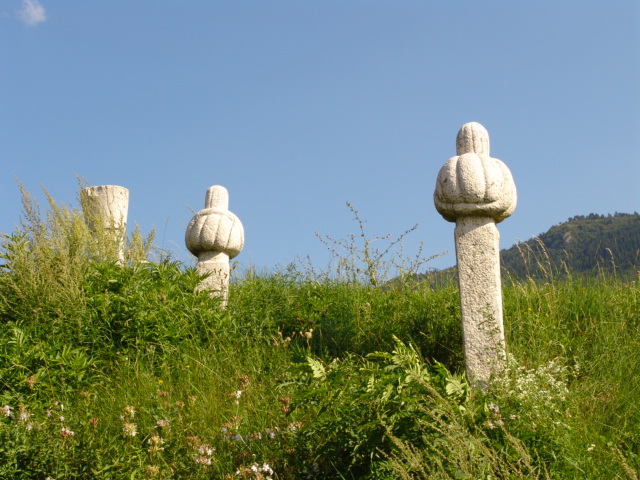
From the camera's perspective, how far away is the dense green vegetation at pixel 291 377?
346cm

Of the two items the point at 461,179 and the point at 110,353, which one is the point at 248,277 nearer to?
the point at 110,353

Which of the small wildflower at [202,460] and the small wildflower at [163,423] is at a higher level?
the small wildflower at [163,423]

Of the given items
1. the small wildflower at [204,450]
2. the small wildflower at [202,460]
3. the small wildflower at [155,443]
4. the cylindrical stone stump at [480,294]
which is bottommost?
the small wildflower at [202,460]

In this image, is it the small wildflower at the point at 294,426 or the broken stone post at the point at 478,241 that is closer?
the small wildflower at the point at 294,426

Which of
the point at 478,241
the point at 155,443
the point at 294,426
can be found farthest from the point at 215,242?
the point at 155,443

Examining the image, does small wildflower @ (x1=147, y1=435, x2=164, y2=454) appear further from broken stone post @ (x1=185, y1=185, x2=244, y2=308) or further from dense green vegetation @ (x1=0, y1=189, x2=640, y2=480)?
broken stone post @ (x1=185, y1=185, x2=244, y2=308)

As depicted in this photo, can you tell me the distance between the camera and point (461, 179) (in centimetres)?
517

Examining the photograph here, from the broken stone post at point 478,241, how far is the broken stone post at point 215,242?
2.56 meters

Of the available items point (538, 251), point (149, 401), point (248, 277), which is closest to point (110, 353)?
point (149, 401)

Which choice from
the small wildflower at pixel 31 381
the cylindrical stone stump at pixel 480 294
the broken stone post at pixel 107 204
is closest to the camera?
the small wildflower at pixel 31 381

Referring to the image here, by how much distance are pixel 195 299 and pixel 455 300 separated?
2.58 m

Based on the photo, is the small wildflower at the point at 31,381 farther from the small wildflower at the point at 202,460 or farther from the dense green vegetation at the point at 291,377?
the small wildflower at the point at 202,460

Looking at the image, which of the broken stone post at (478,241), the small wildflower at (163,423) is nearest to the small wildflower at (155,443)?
the small wildflower at (163,423)

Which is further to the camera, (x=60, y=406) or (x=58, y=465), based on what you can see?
(x=60, y=406)
